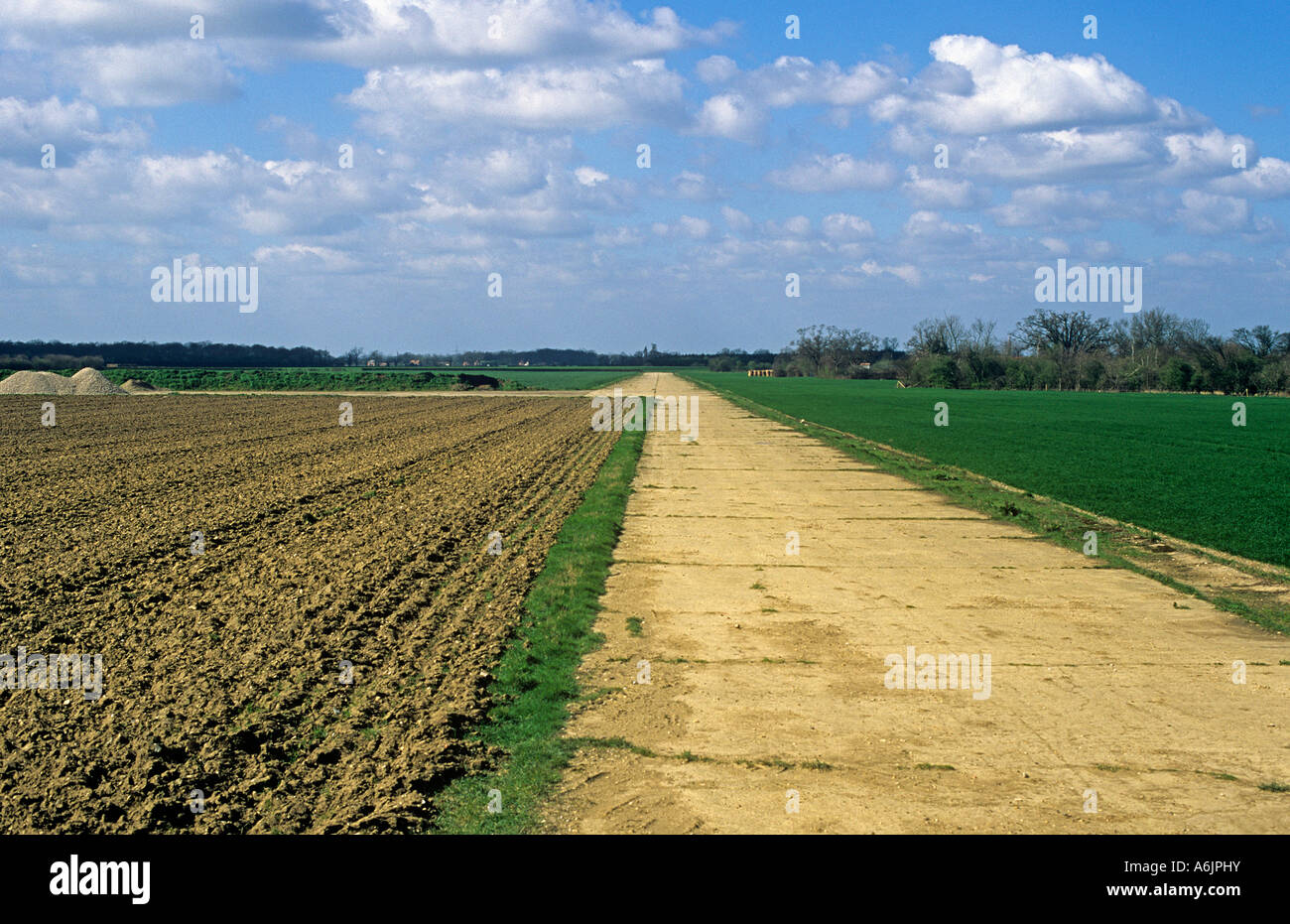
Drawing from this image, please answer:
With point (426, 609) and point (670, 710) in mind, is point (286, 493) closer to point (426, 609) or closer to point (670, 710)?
point (426, 609)

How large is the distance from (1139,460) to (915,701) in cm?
2432

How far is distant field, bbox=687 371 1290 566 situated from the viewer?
17.2m

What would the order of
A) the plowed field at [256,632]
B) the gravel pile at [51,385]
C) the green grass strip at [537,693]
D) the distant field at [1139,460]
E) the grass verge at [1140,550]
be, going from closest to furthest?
1. the green grass strip at [537,693]
2. the plowed field at [256,632]
3. the grass verge at [1140,550]
4. the distant field at [1139,460]
5. the gravel pile at [51,385]

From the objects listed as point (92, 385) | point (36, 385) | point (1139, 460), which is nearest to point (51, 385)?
point (36, 385)

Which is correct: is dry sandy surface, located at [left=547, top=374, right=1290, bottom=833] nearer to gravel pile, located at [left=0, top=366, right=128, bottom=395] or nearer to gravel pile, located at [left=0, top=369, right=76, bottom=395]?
gravel pile, located at [left=0, top=366, right=128, bottom=395]

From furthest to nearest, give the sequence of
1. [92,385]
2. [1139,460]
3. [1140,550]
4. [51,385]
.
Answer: [92,385], [51,385], [1139,460], [1140,550]

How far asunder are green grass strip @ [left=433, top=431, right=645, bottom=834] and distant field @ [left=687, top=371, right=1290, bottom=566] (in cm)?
922

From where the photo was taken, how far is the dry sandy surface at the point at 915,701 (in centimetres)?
585

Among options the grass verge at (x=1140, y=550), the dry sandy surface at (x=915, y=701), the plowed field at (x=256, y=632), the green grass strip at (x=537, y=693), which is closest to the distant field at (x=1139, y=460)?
the grass verge at (x=1140, y=550)

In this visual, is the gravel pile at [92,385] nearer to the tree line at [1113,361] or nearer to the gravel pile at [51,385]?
the gravel pile at [51,385]

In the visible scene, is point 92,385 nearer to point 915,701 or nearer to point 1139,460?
point 1139,460

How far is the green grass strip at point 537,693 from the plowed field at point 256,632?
172 mm

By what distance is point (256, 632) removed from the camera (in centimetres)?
912
